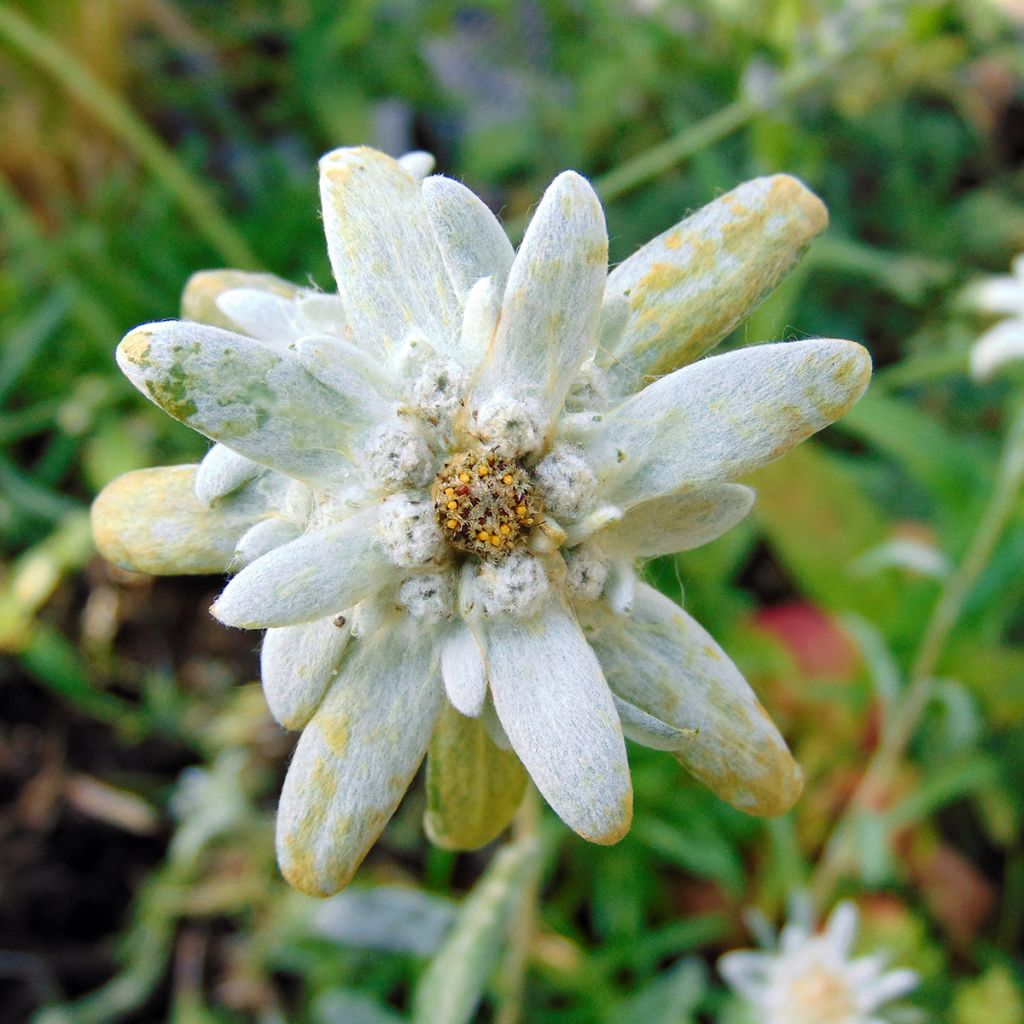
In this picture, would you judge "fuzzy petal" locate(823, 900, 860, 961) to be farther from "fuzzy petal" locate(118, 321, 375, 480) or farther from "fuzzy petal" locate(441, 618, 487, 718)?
"fuzzy petal" locate(118, 321, 375, 480)

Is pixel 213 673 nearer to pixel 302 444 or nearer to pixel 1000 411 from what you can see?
pixel 302 444

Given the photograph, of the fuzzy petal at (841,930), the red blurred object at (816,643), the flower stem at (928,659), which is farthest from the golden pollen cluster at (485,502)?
the red blurred object at (816,643)

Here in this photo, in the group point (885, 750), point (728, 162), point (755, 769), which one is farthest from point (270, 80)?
point (755, 769)

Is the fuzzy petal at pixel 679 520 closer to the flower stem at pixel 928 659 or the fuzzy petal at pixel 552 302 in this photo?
the fuzzy petal at pixel 552 302

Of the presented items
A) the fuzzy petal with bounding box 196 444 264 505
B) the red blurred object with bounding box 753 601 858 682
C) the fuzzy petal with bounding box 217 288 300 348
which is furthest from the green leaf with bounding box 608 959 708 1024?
the fuzzy petal with bounding box 217 288 300 348

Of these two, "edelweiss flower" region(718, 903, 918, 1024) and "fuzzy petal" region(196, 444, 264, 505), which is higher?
"fuzzy petal" region(196, 444, 264, 505)

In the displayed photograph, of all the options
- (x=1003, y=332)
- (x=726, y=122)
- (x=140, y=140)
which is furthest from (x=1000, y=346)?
(x=140, y=140)
